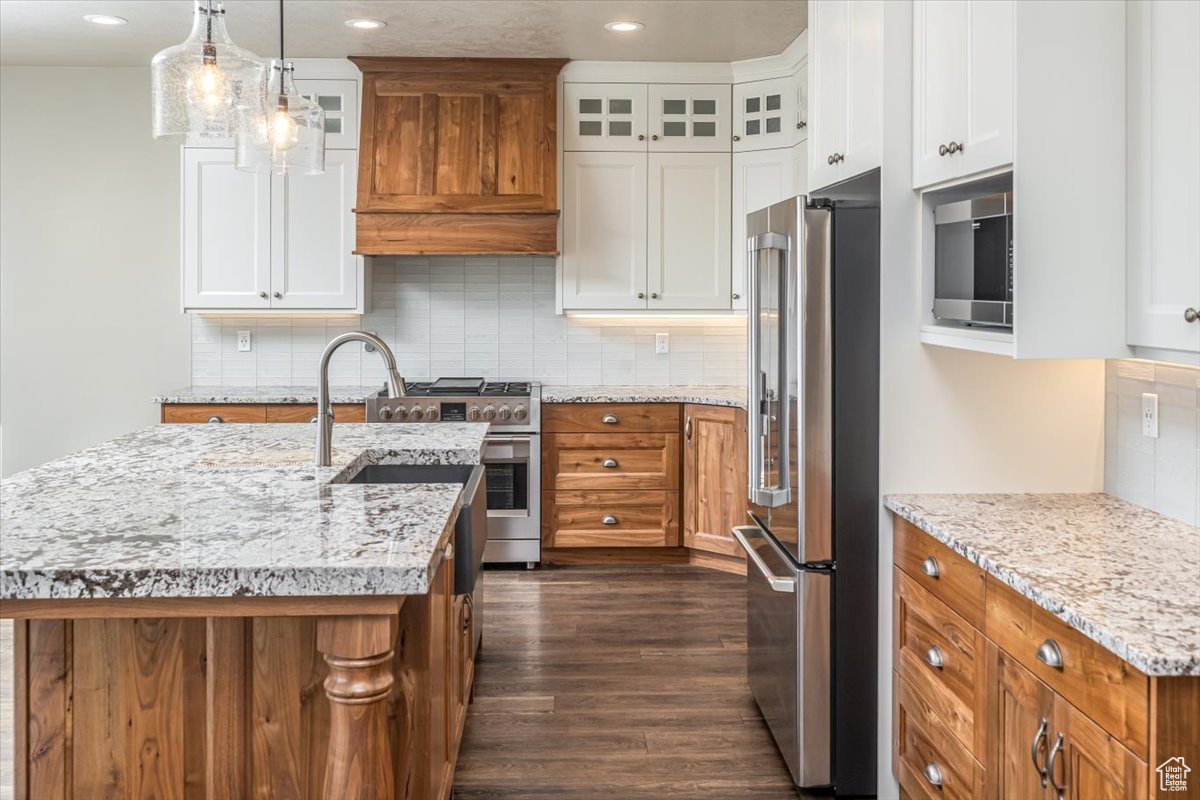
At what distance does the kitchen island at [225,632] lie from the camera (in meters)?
1.65

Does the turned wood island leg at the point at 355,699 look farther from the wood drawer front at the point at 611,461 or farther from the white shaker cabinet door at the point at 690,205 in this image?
the white shaker cabinet door at the point at 690,205

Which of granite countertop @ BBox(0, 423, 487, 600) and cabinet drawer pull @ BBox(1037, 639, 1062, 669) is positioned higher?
granite countertop @ BBox(0, 423, 487, 600)

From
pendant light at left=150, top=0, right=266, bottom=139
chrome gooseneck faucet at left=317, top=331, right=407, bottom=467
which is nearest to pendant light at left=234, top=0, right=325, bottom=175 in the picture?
pendant light at left=150, top=0, right=266, bottom=139

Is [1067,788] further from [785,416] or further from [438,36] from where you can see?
[438,36]

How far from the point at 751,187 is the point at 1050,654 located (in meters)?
3.94

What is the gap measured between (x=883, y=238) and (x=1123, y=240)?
0.62 m

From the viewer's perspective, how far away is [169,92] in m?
2.36

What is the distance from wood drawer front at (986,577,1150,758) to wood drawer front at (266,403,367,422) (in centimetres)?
375

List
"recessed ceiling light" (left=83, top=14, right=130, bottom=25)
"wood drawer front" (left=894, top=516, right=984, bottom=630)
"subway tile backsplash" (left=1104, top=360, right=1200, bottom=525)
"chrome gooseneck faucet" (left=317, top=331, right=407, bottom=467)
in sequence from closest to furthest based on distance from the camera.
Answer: "wood drawer front" (left=894, top=516, right=984, bottom=630) < "subway tile backsplash" (left=1104, top=360, right=1200, bottom=525) < "chrome gooseneck faucet" (left=317, top=331, right=407, bottom=467) < "recessed ceiling light" (left=83, top=14, right=130, bottom=25)

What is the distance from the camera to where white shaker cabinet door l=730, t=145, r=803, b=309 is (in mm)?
5355

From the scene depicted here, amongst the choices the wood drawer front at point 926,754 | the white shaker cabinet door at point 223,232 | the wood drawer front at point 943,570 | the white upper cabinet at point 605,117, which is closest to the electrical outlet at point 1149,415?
the wood drawer front at point 943,570

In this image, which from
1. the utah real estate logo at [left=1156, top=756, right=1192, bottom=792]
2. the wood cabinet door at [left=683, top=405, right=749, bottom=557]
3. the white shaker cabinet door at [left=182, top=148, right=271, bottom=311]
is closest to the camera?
the utah real estate logo at [left=1156, top=756, right=1192, bottom=792]

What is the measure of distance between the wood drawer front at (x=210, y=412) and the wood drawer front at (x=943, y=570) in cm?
357

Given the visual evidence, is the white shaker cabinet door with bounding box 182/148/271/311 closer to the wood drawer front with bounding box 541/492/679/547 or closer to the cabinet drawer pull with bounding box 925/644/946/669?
the wood drawer front with bounding box 541/492/679/547
